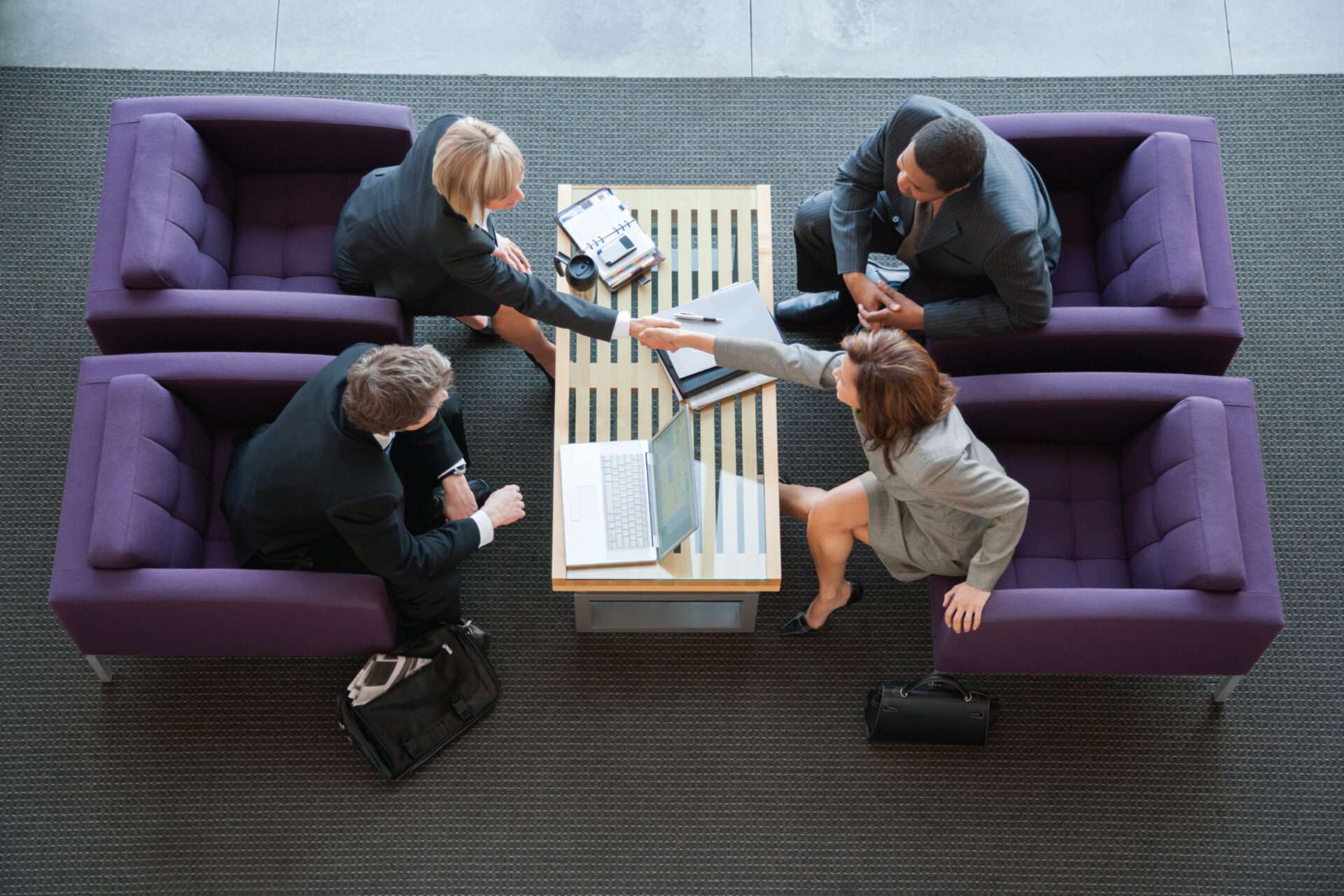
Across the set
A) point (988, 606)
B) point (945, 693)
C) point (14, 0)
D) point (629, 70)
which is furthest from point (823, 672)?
point (14, 0)

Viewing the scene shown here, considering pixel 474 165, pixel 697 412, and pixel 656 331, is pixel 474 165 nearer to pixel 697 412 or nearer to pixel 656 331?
pixel 656 331

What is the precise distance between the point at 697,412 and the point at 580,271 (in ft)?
1.75

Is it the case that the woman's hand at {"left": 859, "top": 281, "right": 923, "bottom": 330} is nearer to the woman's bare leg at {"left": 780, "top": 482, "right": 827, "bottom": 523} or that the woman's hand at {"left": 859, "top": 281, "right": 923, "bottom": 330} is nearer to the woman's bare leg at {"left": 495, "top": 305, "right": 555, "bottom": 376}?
the woman's bare leg at {"left": 780, "top": 482, "right": 827, "bottom": 523}

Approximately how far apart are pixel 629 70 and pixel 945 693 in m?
2.52

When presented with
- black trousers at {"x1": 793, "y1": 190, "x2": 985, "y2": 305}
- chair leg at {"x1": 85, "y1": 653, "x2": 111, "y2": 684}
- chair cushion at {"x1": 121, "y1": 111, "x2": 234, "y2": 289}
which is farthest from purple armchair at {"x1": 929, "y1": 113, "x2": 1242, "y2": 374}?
chair leg at {"x1": 85, "y1": 653, "x2": 111, "y2": 684}

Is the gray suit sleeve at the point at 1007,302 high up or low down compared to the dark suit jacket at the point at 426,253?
down

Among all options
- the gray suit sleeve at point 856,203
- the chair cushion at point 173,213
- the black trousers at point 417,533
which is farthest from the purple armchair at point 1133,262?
the chair cushion at point 173,213

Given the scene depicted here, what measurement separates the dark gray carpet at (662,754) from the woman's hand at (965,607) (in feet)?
1.98

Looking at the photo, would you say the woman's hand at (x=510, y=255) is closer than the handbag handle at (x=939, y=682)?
No

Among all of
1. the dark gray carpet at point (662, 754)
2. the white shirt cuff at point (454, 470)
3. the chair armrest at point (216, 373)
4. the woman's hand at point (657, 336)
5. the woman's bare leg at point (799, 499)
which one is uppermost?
the woman's hand at point (657, 336)

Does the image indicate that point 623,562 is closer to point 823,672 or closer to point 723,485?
point 723,485

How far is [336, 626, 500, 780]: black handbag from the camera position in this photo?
314 cm

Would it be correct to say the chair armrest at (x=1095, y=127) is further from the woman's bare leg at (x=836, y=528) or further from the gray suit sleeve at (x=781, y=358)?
the woman's bare leg at (x=836, y=528)

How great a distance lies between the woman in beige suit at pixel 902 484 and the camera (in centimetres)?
254
